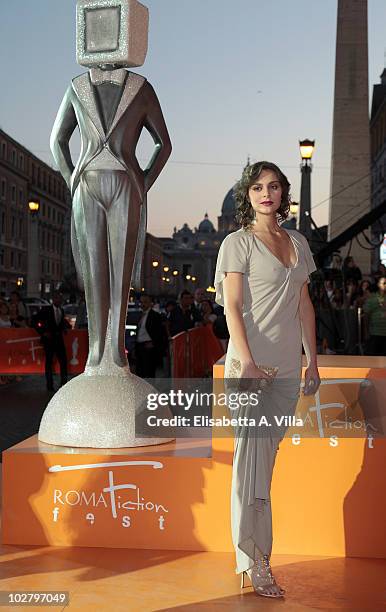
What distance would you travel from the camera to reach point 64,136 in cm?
570

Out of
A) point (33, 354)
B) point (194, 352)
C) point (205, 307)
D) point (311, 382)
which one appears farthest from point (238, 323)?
point (205, 307)

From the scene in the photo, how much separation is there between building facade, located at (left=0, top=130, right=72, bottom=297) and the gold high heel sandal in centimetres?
5670

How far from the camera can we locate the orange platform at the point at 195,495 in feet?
15.1

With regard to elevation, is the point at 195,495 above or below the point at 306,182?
below

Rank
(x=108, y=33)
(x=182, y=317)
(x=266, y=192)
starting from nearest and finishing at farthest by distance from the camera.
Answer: (x=266, y=192), (x=108, y=33), (x=182, y=317)

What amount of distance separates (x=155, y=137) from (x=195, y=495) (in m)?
2.39

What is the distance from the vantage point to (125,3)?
5590mm

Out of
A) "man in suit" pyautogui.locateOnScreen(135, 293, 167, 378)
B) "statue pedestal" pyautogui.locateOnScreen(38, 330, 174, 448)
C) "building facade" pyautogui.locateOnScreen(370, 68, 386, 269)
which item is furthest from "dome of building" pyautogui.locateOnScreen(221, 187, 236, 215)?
"statue pedestal" pyautogui.locateOnScreen(38, 330, 174, 448)

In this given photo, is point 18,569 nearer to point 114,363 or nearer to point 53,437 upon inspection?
point 53,437

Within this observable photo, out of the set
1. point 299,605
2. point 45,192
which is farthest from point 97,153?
point 45,192

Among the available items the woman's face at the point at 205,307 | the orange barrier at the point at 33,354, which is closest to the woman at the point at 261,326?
the orange barrier at the point at 33,354

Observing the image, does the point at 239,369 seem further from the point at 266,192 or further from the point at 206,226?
the point at 206,226

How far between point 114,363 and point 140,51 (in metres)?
2.03

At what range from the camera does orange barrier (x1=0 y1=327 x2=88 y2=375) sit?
45.7 ft
